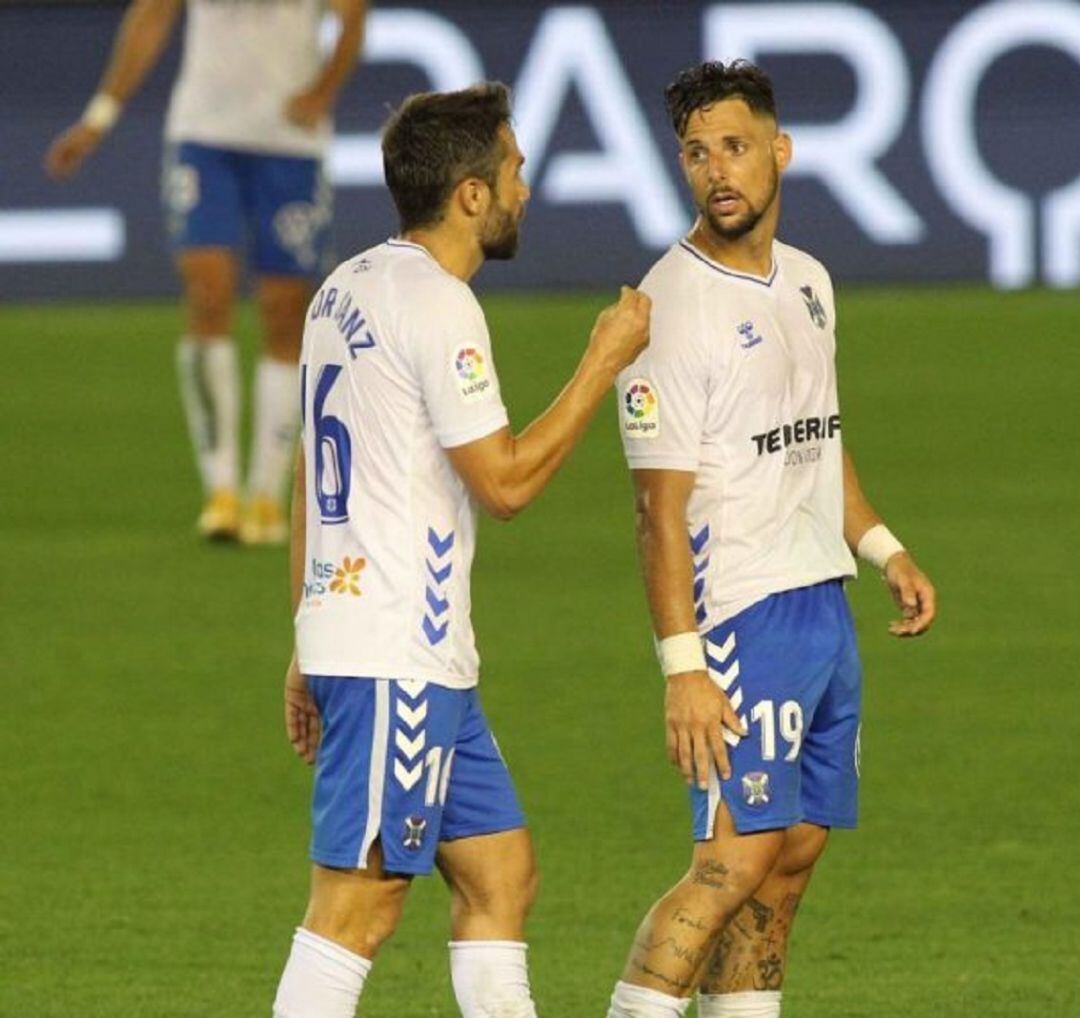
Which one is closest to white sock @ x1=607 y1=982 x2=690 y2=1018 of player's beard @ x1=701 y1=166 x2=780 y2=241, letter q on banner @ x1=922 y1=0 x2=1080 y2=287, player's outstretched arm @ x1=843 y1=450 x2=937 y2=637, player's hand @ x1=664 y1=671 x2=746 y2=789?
player's hand @ x1=664 y1=671 x2=746 y2=789

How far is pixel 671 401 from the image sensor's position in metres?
5.01

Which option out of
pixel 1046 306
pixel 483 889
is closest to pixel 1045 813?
pixel 483 889

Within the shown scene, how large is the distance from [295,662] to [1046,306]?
37.9ft

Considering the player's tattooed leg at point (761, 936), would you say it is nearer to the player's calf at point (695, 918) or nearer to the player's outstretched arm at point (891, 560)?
the player's calf at point (695, 918)

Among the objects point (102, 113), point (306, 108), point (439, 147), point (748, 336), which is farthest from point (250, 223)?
point (439, 147)

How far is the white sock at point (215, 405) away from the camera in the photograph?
1112cm

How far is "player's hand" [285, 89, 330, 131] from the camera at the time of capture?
1102 centimetres

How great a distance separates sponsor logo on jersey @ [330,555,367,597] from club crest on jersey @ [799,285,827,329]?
2.92ft

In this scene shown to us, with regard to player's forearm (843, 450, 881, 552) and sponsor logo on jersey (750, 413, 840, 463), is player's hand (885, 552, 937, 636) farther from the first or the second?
sponsor logo on jersey (750, 413, 840, 463)

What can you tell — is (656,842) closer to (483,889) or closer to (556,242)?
(483,889)

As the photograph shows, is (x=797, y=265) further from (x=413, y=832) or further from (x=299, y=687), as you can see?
(x=413, y=832)

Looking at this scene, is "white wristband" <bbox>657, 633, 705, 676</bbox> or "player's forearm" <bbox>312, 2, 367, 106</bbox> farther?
"player's forearm" <bbox>312, 2, 367, 106</bbox>

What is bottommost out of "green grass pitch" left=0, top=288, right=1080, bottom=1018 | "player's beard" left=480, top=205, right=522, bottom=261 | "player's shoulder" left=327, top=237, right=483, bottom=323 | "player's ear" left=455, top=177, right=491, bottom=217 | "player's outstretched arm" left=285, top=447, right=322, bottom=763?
"green grass pitch" left=0, top=288, right=1080, bottom=1018

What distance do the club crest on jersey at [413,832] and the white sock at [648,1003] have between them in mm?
487
